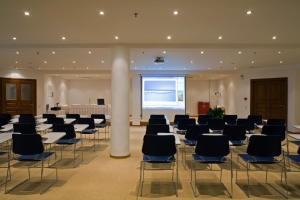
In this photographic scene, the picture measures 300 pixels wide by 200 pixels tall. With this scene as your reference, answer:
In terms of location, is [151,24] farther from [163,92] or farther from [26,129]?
[163,92]

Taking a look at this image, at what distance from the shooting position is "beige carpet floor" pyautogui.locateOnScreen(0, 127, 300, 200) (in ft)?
13.6

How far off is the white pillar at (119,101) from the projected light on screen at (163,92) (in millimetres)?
7157

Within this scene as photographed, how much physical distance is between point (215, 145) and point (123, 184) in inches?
72.1

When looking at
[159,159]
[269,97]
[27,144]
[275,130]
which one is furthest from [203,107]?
[27,144]

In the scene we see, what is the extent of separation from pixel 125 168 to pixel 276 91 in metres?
Result: 9.94

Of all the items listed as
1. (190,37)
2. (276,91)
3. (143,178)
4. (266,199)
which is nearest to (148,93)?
(276,91)

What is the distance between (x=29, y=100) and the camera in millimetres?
14773

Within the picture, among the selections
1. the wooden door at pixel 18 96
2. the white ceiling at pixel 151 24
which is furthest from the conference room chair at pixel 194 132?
the wooden door at pixel 18 96

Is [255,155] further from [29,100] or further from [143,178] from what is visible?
[29,100]

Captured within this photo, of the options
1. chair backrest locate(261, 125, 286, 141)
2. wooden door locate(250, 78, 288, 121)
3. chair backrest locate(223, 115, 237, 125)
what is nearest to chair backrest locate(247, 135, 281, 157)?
chair backrest locate(261, 125, 286, 141)

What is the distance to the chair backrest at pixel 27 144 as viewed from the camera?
436 cm

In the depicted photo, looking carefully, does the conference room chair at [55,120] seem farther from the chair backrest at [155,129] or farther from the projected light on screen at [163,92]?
the projected light on screen at [163,92]

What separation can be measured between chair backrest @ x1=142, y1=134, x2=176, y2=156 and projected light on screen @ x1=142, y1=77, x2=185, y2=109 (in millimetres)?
9635

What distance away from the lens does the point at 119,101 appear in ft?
22.4
